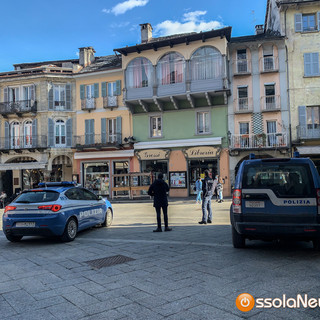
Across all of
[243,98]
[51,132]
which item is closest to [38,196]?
[243,98]

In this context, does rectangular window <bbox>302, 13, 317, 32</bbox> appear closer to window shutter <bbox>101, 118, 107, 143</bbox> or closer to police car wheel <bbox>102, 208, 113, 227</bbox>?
window shutter <bbox>101, 118, 107, 143</bbox>

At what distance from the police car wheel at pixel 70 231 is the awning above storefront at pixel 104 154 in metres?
19.4

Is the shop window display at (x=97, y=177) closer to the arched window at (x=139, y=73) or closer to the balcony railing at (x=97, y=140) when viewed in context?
the balcony railing at (x=97, y=140)

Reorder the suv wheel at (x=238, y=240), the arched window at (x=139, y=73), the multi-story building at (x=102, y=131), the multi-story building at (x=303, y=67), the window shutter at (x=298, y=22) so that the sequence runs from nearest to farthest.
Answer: the suv wheel at (x=238, y=240) → the multi-story building at (x=303, y=67) → the window shutter at (x=298, y=22) → the arched window at (x=139, y=73) → the multi-story building at (x=102, y=131)

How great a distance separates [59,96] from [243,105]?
55.1 ft

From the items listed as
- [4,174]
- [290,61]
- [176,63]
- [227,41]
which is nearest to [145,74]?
[176,63]

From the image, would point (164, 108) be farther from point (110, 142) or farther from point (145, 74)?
point (110, 142)

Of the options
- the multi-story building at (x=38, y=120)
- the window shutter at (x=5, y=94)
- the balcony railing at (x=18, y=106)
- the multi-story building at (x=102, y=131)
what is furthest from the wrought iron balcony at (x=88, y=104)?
the window shutter at (x=5, y=94)

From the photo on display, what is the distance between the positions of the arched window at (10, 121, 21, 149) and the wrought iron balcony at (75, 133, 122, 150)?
5673 mm

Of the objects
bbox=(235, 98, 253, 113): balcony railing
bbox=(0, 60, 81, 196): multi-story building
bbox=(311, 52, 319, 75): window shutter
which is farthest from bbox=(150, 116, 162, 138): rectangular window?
bbox=(311, 52, 319, 75): window shutter

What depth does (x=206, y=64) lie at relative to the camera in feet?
82.9

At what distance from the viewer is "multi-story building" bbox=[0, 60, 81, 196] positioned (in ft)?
97.4

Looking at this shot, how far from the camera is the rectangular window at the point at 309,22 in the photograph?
82.0 ft

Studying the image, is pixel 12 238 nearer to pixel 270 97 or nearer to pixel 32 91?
pixel 270 97
